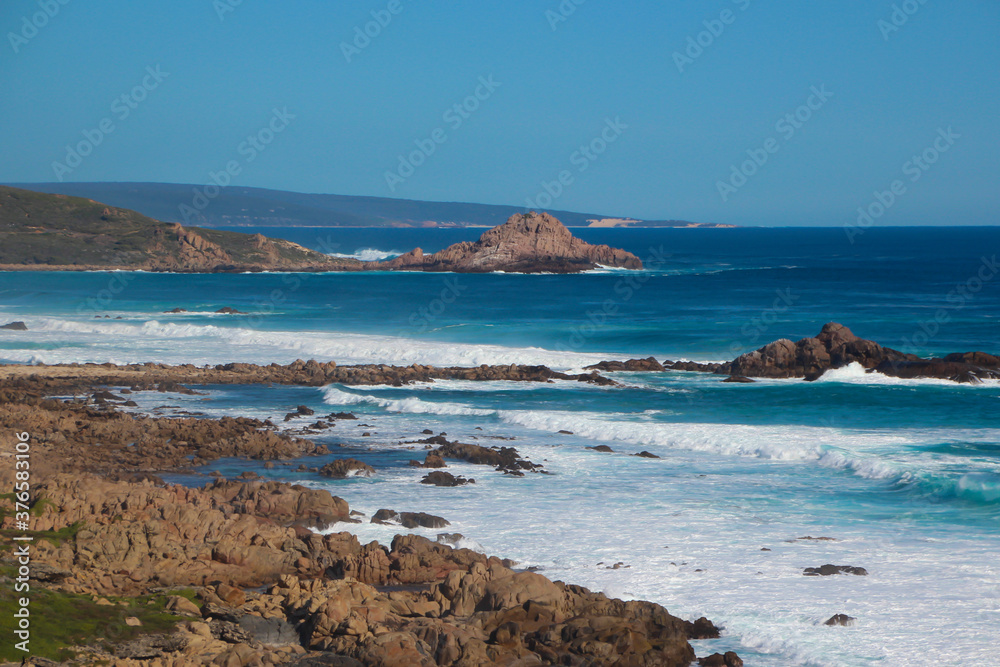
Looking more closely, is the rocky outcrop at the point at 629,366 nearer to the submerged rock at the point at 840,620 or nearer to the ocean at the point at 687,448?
the ocean at the point at 687,448

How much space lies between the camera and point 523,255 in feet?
295

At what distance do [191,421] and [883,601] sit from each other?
583 inches

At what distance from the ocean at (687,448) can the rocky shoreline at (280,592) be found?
1097 mm

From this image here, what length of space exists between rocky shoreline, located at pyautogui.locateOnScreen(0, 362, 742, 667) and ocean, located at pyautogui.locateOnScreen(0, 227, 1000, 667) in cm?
110

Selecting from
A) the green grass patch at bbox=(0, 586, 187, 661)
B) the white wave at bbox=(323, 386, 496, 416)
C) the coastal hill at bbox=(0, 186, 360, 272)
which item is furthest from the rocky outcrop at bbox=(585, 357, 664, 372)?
the coastal hill at bbox=(0, 186, 360, 272)

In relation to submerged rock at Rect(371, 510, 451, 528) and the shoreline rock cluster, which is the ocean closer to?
submerged rock at Rect(371, 510, 451, 528)

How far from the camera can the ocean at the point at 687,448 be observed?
10539 mm

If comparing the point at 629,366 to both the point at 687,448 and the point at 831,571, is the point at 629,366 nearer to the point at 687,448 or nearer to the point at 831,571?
the point at 687,448

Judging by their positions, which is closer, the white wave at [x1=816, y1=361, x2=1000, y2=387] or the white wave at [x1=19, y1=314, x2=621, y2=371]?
the white wave at [x1=816, y1=361, x2=1000, y2=387]

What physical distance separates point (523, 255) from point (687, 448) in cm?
7123

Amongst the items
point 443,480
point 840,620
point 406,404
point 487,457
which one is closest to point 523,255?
point 406,404

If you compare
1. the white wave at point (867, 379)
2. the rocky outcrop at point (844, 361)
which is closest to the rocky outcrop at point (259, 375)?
the rocky outcrop at point (844, 361)

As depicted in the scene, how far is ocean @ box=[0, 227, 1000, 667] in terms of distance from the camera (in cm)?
1054

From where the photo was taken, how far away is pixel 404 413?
23422 mm
